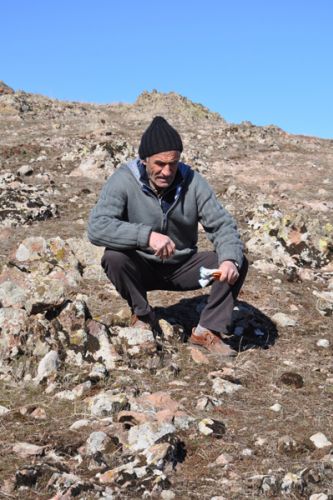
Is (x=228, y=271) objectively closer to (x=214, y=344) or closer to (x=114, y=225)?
(x=214, y=344)

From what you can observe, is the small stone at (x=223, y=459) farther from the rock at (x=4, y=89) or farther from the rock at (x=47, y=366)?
the rock at (x=4, y=89)

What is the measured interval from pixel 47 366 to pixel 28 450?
131 cm

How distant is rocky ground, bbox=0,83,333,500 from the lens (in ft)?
12.5

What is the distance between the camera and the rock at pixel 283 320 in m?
6.95

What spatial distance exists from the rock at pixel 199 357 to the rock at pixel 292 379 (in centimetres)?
72

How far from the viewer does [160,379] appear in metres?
5.35

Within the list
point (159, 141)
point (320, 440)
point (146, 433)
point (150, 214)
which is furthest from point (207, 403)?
point (159, 141)

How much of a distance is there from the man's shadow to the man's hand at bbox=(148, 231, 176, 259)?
1.07 meters

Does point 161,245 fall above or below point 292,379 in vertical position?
above

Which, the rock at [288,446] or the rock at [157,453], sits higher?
the rock at [288,446]

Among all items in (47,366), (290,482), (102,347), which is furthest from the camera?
(102,347)

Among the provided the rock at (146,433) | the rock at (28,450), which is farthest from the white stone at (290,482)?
the rock at (28,450)

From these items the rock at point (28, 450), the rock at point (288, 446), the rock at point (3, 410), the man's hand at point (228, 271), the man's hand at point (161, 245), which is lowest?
the rock at point (3, 410)

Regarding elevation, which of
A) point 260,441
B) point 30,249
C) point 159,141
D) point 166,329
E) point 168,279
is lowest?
point 260,441
